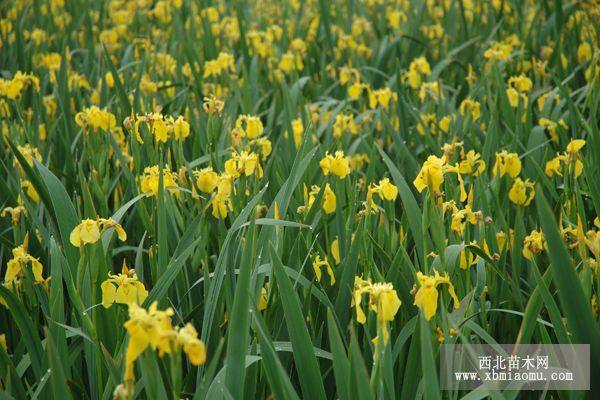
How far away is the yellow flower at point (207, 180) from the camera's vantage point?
1610 millimetres

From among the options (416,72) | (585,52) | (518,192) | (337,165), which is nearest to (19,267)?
(337,165)

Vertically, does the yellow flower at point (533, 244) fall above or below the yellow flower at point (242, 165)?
below

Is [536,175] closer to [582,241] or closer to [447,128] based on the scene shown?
[447,128]

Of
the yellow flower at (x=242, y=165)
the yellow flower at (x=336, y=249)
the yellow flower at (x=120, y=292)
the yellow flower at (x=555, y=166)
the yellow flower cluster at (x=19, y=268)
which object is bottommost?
the yellow flower at (x=336, y=249)

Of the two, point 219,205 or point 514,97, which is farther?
point 514,97

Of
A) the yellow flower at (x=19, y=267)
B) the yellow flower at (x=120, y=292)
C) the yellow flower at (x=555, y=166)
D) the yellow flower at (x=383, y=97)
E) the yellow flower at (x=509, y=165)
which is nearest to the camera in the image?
the yellow flower at (x=120, y=292)

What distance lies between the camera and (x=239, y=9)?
3.69 meters

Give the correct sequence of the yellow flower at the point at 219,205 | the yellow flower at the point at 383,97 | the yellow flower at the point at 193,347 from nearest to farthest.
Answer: the yellow flower at the point at 193,347 → the yellow flower at the point at 219,205 → the yellow flower at the point at 383,97

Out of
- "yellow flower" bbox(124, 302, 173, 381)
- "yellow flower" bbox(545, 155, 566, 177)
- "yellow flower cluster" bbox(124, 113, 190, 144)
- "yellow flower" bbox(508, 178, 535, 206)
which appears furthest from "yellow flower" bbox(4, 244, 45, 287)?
"yellow flower" bbox(545, 155, 566, 177)

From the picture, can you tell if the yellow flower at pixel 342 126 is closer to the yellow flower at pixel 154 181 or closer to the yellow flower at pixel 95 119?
the yellow flower at pixel 95 119

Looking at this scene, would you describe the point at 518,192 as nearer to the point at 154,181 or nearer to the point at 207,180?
the point at 207,180

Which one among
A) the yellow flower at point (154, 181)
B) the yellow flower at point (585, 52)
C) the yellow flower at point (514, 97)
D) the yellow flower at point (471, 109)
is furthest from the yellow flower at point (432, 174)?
the yellow flower at point (585, 52)

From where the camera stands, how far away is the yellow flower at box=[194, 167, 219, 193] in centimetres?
161

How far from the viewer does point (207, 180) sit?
63.6 inches
